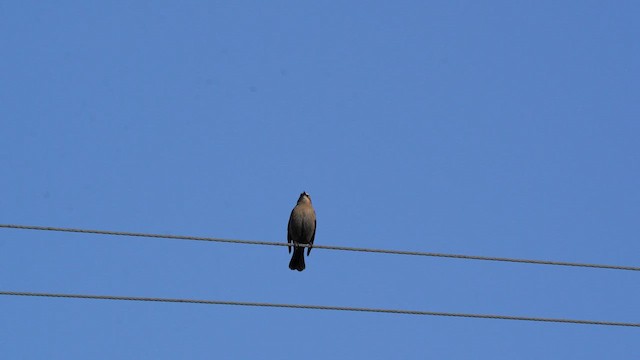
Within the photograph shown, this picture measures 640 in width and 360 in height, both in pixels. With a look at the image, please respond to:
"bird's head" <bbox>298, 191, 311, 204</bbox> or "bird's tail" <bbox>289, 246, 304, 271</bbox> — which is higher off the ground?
"bird's head" <bbox>298, 191, 311, 204</bbox>

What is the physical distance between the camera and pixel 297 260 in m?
17.6

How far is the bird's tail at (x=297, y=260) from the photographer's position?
17.5 m

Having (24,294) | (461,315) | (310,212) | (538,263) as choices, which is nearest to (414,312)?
(461,315)

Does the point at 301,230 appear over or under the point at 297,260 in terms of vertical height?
over

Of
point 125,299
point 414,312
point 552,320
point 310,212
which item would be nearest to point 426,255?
point 414,312

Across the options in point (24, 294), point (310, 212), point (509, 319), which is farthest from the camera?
point (310, 212)

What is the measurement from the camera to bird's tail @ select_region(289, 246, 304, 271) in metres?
17.5

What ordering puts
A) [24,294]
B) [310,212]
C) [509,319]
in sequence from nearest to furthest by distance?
[24,294], [509,319], [310,212]

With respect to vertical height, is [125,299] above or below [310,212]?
below

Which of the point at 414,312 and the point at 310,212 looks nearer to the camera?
the point at 414,312

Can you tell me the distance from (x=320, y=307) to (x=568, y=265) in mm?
2025

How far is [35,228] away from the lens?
31.2 ft

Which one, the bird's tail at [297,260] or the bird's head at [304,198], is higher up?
the bird's head at [304,198]

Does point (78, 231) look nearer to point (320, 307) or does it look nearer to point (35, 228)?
point (35, 228)
